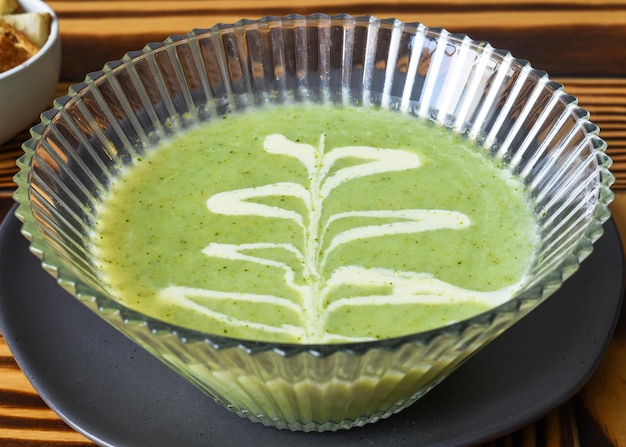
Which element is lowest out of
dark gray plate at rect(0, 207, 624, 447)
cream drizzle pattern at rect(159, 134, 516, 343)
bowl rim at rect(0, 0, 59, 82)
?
dark gray plate at rect(0, 207, 624, 447)

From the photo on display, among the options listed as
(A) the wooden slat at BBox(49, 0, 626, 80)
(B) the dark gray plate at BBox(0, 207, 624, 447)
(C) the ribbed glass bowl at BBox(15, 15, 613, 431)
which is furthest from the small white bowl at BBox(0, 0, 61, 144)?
(B) the dark gray plate at BBox(0, 207, 624, 447)

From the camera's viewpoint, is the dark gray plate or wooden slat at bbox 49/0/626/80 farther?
wooden slat at bbox 49/0/626/80

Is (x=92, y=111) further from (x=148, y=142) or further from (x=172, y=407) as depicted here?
(x=172, y=407)

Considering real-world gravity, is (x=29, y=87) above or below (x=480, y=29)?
above

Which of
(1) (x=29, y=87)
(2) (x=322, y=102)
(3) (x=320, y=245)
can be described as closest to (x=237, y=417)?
(3) (x=320, y=245)

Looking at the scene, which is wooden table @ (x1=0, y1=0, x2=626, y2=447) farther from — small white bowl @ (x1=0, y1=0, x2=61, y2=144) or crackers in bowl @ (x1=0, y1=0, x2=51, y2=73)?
crackers in bowl @ (x1=0, y1=0, x2=51, y2=73)

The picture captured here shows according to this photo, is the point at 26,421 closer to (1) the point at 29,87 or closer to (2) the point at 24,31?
(1) the point at 29,87
